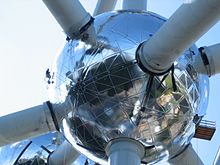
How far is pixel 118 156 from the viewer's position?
461 cm

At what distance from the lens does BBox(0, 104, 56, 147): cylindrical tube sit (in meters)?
5.43

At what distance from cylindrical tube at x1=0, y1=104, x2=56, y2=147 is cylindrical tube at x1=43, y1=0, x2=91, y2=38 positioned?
31.4 inches

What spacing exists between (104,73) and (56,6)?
0.78m

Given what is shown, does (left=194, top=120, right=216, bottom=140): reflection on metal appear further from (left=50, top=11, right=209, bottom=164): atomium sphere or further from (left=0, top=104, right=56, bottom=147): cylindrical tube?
(left=0, top=104, right=56, bottom=147): cylindrical tube

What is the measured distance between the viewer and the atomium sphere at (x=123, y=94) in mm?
4555

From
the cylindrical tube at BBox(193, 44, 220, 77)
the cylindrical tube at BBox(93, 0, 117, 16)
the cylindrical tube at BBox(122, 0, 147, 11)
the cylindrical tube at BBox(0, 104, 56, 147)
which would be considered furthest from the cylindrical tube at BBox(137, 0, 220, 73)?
the cylindrical tube at BBox(93, 0, 117, 16)

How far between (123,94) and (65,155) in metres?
2.14

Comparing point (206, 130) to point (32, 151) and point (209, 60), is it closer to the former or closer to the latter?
point (209, 60)

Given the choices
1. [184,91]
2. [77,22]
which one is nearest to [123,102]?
[184,91]

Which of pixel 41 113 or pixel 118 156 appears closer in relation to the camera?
pixel 118 156

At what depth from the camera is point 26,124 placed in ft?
18.0

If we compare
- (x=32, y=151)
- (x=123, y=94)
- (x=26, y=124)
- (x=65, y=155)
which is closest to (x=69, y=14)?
(x=123, y=94)

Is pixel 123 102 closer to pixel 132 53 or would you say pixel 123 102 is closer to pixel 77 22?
pixel 132 53

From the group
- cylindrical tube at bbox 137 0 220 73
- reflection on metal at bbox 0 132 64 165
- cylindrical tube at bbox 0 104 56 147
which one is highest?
cylindrical tube at bbox 137 0 220 73
